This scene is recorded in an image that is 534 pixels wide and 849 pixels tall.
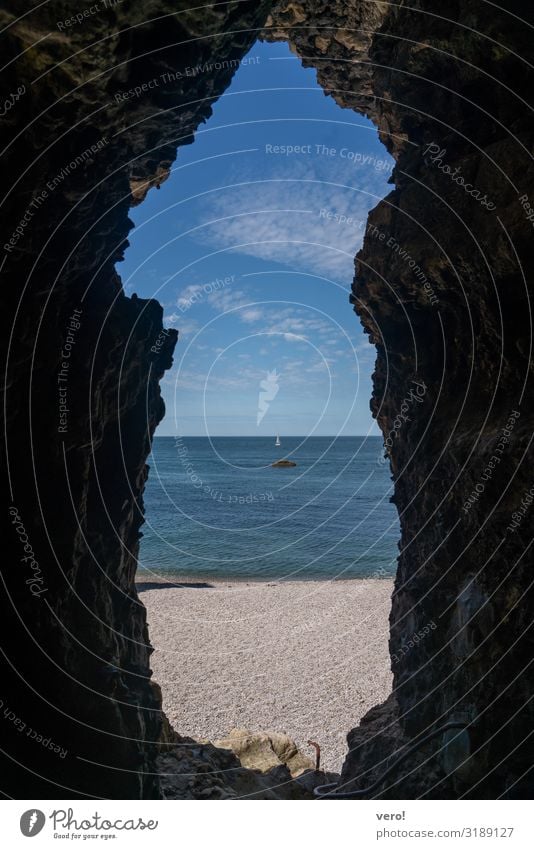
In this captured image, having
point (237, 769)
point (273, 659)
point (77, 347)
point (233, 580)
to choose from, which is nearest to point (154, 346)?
point (77, 347)

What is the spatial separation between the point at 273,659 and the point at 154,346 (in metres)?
19.8

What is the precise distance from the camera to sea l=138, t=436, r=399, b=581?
162 ft

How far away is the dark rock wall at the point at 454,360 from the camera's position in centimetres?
817

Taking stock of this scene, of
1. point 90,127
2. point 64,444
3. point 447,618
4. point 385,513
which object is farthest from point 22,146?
point 385,513

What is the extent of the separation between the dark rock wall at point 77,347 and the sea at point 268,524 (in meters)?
11.9

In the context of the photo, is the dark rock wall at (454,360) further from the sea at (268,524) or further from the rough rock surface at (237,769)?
the sea at (268,524)

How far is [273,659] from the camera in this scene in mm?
25391

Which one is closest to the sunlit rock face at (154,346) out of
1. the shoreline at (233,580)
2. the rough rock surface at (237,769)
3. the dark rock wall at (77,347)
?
the dark rock wall at (77,347)

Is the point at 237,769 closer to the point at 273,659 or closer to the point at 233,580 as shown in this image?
the point at 273,659

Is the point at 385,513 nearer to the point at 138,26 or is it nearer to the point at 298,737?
the point at 298,737

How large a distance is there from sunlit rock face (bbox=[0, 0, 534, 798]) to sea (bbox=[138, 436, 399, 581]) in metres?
12.5

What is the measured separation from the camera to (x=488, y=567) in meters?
8.76

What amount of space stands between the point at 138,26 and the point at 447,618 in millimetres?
14122

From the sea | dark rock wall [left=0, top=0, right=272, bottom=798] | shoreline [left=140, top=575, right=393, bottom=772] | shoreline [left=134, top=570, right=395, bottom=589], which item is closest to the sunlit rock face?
dark rock wall [left=0, top=0, right=272, bottom=798]
